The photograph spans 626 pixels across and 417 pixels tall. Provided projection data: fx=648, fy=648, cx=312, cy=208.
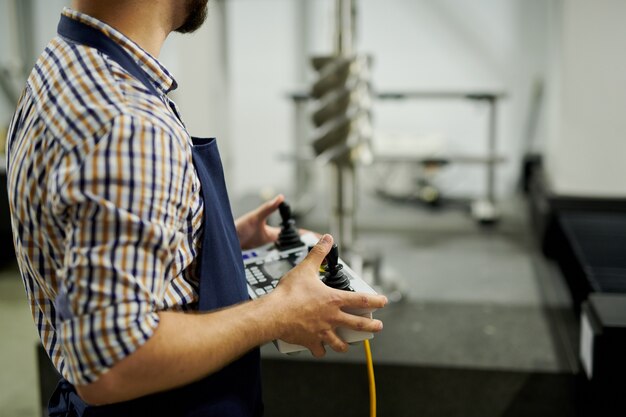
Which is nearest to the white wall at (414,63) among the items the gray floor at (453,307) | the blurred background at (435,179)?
the blurred background at (435,179)

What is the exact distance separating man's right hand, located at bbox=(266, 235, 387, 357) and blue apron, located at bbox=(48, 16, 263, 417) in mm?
81

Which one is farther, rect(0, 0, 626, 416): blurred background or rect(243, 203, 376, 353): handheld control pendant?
rect(0, 0, 626, 416): blurred background

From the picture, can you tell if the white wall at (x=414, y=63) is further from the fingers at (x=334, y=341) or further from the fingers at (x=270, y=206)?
the fingers at (x=334, y=341)

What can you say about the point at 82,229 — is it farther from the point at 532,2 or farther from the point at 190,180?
the point at 532,2

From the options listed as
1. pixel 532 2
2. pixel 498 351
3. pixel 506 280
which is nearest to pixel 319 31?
pixel 532 2

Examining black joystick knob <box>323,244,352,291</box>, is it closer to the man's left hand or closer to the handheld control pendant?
the handheld control pendant

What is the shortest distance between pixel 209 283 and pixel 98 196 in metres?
0.21

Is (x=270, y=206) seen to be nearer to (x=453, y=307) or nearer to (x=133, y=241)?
(x=133, y=241)

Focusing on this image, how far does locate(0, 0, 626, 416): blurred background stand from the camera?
168cm

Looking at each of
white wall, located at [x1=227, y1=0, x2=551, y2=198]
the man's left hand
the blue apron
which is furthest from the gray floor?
white wall, located at [x1=227, y1=0, x2=551, y2=198]

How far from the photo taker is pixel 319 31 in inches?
180

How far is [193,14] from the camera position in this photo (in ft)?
2.72

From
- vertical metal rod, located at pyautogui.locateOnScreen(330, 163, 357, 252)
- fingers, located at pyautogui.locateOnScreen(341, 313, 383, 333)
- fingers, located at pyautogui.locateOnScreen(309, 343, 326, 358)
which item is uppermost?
fingers, located at pyautogui.locateOnScreen(341, 313, 383, 333)

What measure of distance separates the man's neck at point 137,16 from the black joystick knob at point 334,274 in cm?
33
